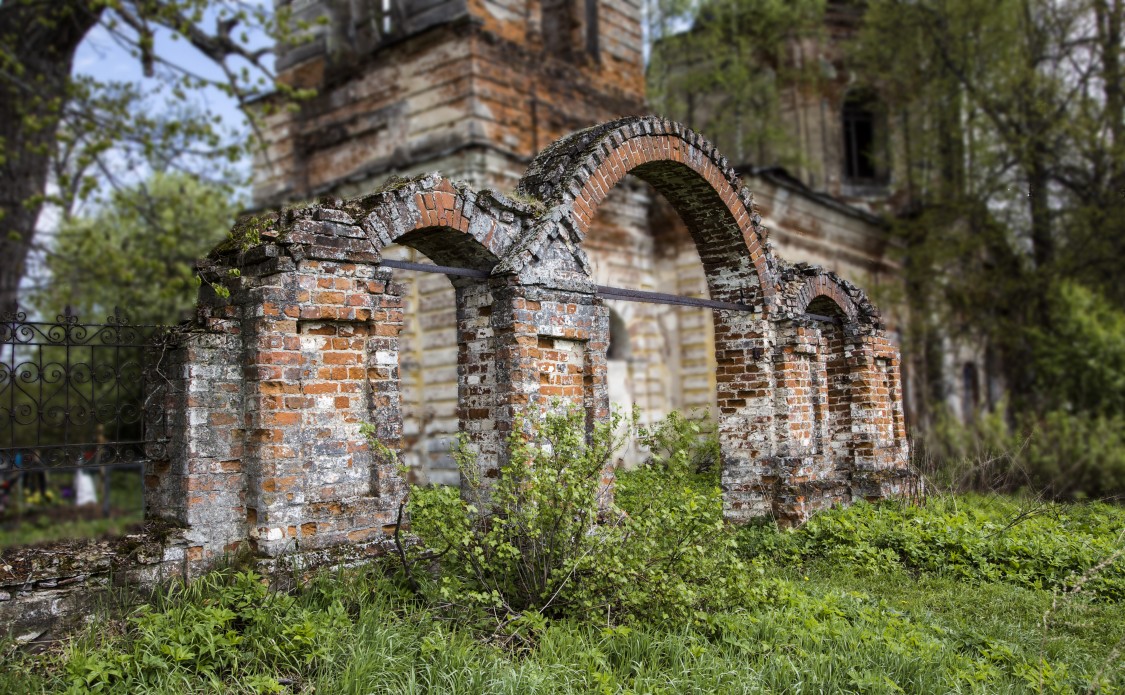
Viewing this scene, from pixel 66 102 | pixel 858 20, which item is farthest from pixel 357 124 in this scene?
pixel 858 20

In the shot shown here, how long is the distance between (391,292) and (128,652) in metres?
2.35

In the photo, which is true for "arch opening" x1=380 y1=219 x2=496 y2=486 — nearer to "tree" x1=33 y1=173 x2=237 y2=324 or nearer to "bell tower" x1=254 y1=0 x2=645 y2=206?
"bell tower" x1=254 y1=0 x2=645 y2=206

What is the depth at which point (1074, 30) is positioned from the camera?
17.2 m

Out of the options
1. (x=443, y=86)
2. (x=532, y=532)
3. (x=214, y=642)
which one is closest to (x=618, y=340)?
(x=443, y=86)

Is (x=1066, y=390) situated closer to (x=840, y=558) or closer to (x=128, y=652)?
(x=840, y=558)

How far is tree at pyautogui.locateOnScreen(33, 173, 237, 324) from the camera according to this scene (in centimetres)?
1061

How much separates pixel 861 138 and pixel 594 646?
2069 centimetres

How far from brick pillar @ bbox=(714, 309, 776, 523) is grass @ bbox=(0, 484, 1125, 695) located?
168cm

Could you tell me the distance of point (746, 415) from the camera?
786cm

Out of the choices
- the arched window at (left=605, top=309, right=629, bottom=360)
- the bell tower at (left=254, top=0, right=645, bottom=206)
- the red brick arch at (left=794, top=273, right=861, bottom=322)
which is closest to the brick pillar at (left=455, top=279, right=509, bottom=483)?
the red brick arch at (left=794, top=273, right=861, bottom=322)

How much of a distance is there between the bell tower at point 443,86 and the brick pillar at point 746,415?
544 cm

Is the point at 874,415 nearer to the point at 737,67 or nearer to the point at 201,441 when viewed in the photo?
the point at 201,441

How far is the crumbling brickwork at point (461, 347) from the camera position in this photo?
15.5ft

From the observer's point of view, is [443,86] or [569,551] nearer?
[569,551]
